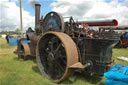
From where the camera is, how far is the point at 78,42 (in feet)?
10.7

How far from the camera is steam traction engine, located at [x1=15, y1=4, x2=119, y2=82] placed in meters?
2.89

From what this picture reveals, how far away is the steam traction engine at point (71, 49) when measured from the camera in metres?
2.89

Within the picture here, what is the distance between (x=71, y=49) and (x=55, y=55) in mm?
667

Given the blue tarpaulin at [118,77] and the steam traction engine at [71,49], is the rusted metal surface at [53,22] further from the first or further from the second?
the blue tarpaulin at [118,77]

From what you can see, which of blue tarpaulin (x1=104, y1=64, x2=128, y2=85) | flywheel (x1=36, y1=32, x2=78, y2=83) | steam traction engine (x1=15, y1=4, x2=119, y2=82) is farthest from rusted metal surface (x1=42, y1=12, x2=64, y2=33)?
blue tarpaulin (x1=104, y1=64, x2=128, y2=85)

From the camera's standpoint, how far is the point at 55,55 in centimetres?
340

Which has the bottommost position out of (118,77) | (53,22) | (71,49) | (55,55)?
(118,77)

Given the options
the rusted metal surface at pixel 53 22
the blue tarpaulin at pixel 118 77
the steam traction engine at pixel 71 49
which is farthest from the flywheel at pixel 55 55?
the blue tarpaulin at pixel 118 77

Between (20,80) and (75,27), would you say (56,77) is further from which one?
(75,27)

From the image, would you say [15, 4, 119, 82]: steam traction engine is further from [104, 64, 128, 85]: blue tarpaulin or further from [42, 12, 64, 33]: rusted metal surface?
[104, 64, 128, 85]: blue tarpaulin

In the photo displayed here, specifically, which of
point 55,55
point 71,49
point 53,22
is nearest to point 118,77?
point 71,49

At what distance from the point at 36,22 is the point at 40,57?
244cm

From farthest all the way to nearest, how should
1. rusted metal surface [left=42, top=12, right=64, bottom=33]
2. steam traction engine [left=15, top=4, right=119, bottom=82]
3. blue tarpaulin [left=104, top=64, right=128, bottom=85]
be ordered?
1. rusted metal surface [left=42, top=12, right=64, bottom=33]
2. steam traction engine [left=15, top=4, right=119, bottom=82]
3. blue tarpaulin [left=104, top=64, right=128, bottom=85]

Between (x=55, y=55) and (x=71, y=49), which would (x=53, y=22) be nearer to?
(x=55, y=55)
